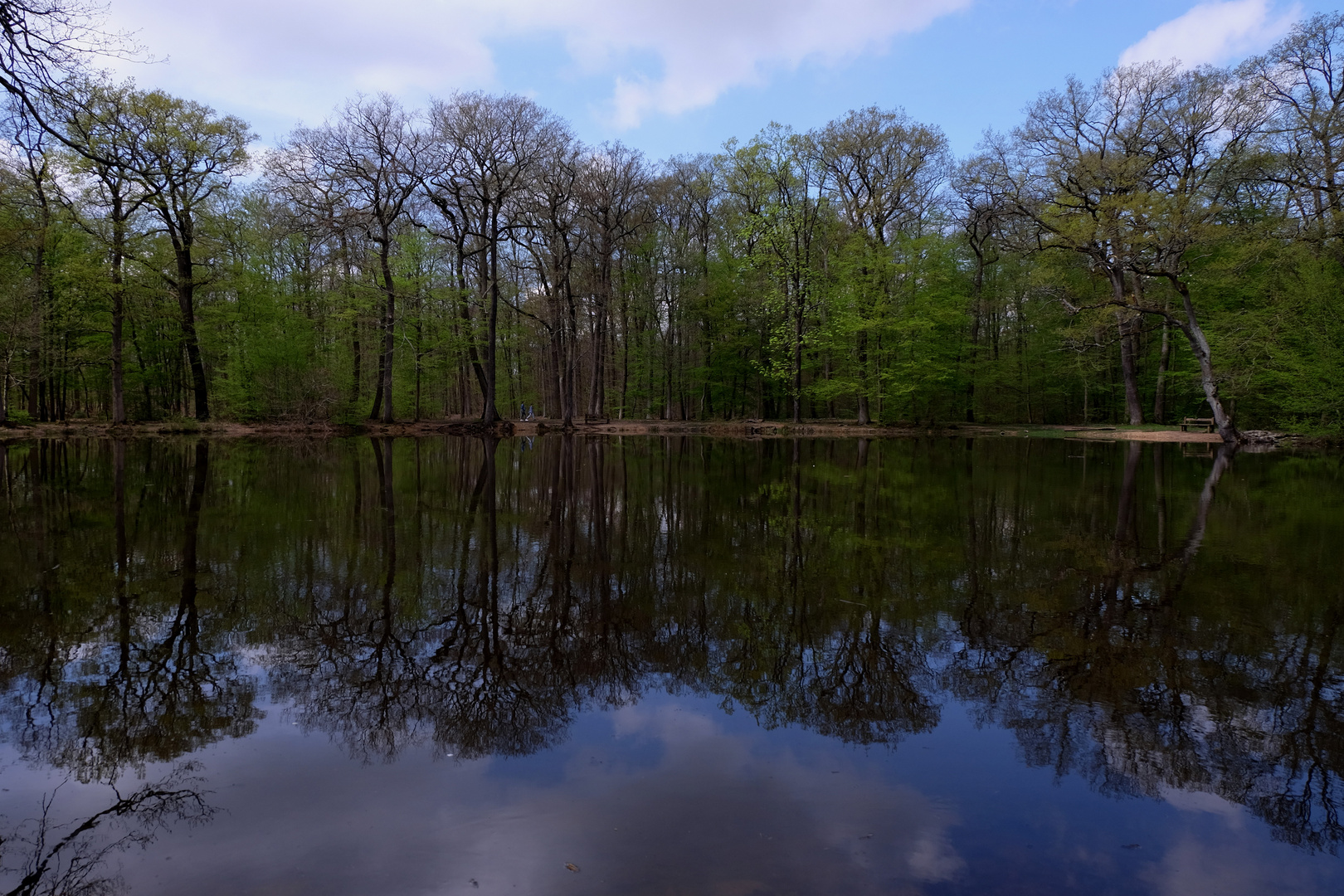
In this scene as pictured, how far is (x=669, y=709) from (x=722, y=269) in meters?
37.5

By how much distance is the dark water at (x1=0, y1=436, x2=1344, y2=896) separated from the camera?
9.27 ft

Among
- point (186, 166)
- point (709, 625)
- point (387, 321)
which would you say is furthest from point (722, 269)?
point (709, 625)

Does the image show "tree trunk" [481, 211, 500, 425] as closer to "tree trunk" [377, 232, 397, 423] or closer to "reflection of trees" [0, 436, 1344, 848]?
"tree trunk" [377, 232, 397, 423]

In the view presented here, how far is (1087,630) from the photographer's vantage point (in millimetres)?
5336

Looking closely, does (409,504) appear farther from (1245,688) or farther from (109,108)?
(109,108)

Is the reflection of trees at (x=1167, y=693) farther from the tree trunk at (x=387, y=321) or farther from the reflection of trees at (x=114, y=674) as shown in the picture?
the tree trunk at (x=387, y=321)

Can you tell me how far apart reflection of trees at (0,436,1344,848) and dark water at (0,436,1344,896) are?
0.03 meters

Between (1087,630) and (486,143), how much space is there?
99.7 feet

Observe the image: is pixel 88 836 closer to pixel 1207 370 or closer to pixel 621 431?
pixel 1207 370

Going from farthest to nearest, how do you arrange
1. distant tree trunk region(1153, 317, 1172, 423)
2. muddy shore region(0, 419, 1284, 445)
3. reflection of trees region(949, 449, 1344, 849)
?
1. distant tree trunk region(1153, 317, 1172, 423)
2. muddy shore region(0, 419, 1284, 445)
3. reflection of trees region(949, 449, 1344, 849)

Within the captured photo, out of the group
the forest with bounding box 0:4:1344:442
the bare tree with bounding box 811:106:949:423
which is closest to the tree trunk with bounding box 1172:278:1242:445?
the forest with bounding box 0:4:1344:442

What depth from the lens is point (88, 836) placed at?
294 centimetres

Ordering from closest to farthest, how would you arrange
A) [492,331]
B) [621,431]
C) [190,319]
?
[190,319]
[492,331]
[621,431]

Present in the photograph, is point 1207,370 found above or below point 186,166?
below
